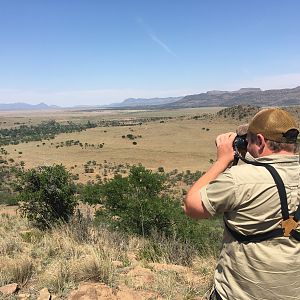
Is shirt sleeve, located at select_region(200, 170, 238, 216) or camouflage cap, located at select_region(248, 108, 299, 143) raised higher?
camouflage cap, located at select_region(248, 108, 299, 143)

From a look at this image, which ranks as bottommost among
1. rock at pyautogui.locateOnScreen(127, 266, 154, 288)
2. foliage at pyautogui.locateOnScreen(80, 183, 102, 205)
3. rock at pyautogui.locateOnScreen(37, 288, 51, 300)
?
foliage at pyautogui.locateOnScreen(80, 183, 102, 205)

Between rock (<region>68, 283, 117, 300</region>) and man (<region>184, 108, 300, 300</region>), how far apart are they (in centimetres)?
211

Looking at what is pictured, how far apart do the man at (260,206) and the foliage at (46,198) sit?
22.4 feet

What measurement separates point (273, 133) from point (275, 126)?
0.14ft

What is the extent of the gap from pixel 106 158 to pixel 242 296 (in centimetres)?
4455

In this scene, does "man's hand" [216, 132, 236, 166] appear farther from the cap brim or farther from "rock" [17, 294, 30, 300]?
"rock" [17, 294, 30, 300]

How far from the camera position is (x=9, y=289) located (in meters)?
4.20

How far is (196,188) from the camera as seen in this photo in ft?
7.15

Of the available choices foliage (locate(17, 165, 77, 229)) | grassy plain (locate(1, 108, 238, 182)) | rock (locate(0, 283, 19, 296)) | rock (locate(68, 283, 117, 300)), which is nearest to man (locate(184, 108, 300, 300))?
rock (locate(68, 283, 117, 300))

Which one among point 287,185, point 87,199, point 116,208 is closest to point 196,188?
point 287,185

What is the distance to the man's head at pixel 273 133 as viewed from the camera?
2.11 metres

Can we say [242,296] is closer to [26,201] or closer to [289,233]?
[289,233]

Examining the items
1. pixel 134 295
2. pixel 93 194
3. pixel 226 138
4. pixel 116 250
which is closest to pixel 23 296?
pixel 134 295

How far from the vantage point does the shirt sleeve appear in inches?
81.9
